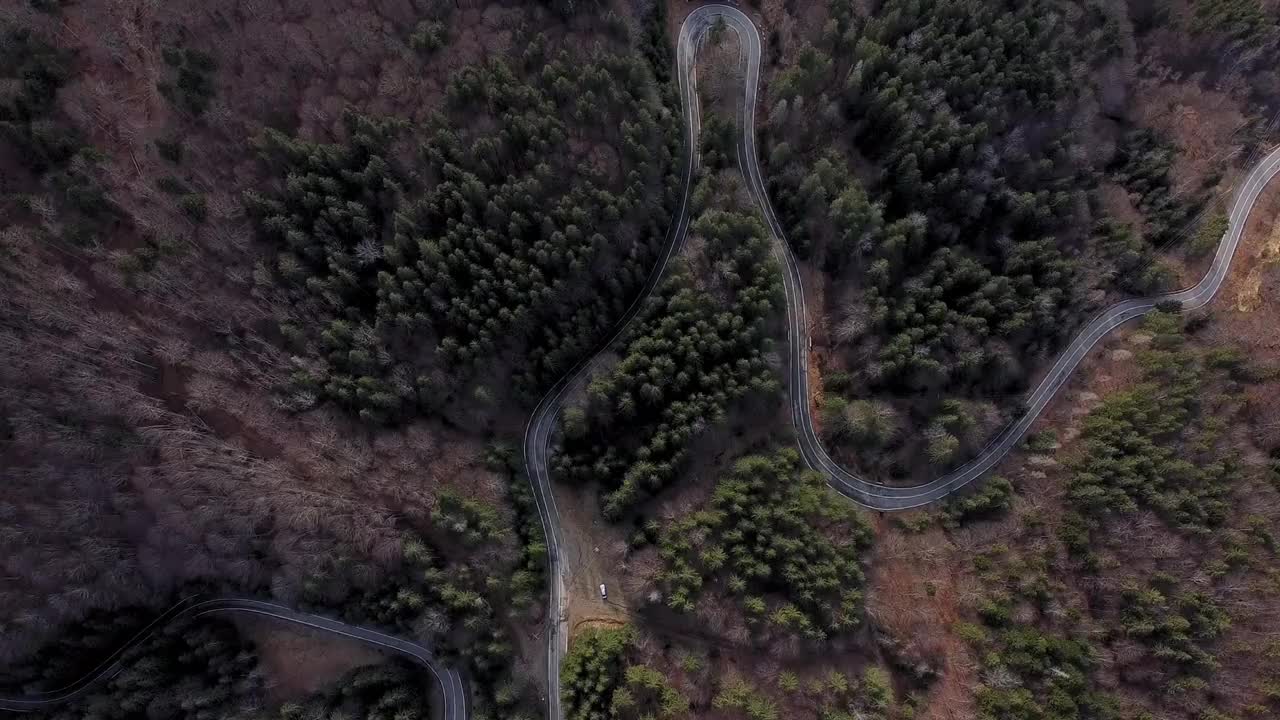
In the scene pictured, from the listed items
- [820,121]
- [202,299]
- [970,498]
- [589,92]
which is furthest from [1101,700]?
[202,299]

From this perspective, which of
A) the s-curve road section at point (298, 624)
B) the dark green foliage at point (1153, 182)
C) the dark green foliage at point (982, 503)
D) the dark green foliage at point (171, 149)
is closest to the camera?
the dark green foliage at point (171, 149)

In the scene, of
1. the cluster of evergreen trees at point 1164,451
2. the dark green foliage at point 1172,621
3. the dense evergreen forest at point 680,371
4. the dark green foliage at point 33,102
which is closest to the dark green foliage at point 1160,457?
the cluster of evergreen trees at point 1164,451

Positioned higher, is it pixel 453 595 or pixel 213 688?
pixel 453 595

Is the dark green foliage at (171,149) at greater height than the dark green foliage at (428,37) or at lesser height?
lesser

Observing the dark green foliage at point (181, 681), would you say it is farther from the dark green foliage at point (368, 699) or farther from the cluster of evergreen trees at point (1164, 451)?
the cluster of evergreen trees at point (1164, 451)

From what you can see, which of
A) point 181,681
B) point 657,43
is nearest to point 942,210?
point 657,43

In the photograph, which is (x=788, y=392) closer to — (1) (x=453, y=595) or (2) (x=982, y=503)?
(2) (x=982, y=503)
